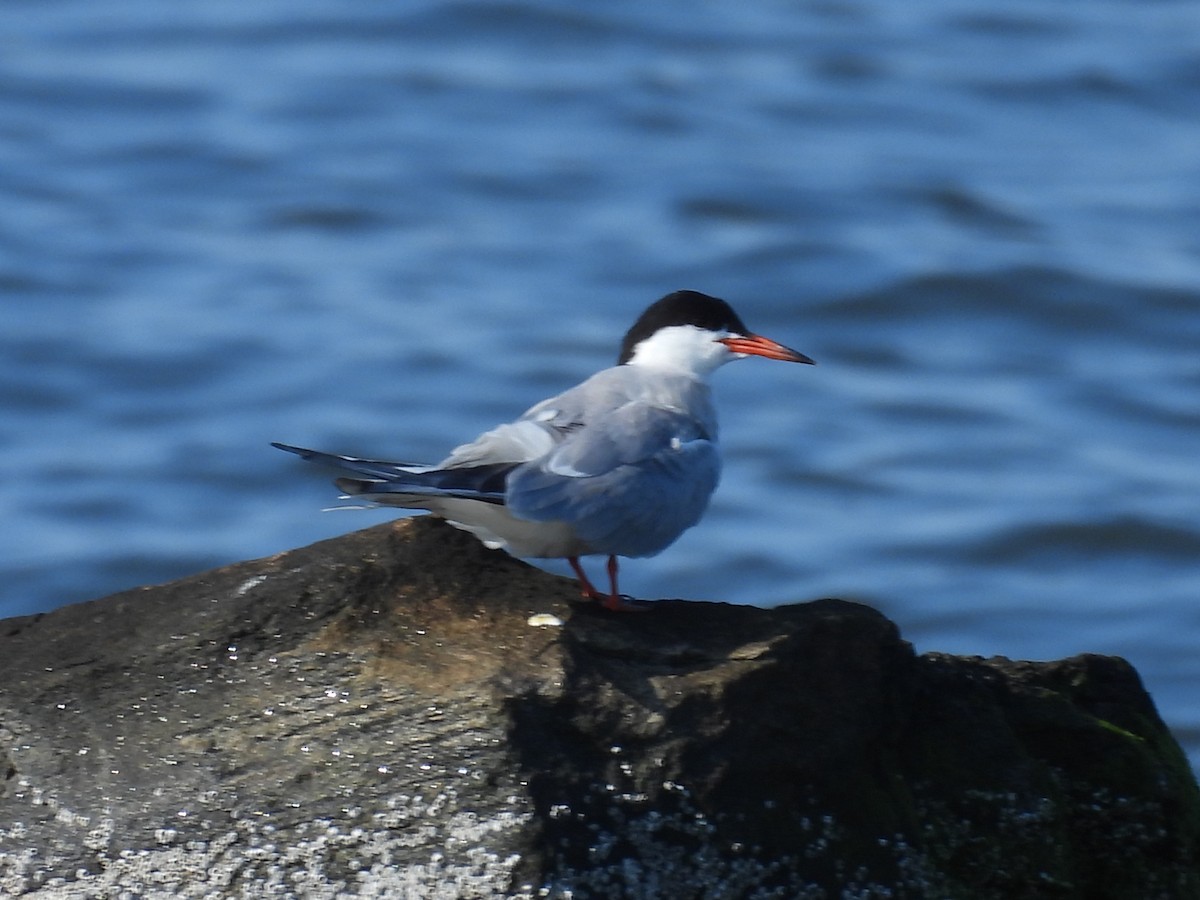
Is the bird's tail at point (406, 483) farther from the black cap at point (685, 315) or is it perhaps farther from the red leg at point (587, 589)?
the black cap at point (685, 315)

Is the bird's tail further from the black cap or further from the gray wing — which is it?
the black cap

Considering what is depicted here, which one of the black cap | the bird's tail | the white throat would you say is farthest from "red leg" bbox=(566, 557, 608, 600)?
the black cap

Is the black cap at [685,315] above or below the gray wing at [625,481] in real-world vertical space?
above

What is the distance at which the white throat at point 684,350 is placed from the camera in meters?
5.43

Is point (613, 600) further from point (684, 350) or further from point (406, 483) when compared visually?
point (684, 350)

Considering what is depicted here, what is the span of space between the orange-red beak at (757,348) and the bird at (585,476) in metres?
0.33

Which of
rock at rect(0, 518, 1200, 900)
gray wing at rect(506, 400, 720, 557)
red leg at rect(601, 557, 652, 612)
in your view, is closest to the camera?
rock at rect(0, 518, 1200, 900)

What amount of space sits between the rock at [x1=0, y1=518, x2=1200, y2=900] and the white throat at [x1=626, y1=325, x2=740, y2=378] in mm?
1155

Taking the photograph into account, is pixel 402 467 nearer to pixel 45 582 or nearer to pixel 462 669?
pixel 462 669

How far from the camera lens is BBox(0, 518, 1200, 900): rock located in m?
3.68

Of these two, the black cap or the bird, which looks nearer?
the bird

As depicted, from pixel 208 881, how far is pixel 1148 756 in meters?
2.21

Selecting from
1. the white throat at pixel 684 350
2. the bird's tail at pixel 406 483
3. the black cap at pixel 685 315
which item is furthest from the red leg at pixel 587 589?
the black cap at pixel 685 315

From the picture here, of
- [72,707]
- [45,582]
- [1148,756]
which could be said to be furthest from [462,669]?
[45,582]
